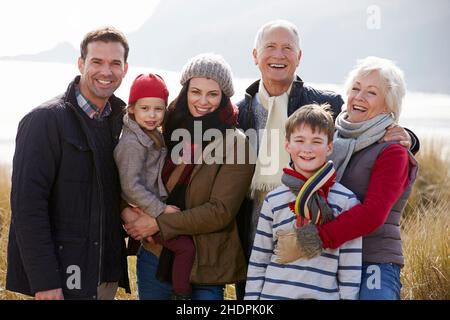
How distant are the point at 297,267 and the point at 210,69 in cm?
124

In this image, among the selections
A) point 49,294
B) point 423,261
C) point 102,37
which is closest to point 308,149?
point 102,37

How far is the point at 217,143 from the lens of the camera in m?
3.84

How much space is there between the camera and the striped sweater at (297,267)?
3379 millimetres

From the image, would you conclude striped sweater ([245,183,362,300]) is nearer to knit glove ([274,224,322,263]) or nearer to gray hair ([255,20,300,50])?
knit glove ([274,224,322,263])

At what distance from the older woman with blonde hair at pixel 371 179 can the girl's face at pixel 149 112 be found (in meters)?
1.03

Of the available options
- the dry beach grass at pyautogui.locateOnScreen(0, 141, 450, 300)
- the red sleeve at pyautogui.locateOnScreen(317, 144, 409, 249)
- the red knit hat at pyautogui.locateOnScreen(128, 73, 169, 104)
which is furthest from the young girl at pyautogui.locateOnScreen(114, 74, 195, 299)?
the dry beach grass at pyautogui.locateOnScreen(0, 141, 450, 300)

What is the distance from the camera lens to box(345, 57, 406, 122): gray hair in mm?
3613

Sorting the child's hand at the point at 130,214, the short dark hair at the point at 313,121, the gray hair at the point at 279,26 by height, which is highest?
the gray hair at the point at 279,26

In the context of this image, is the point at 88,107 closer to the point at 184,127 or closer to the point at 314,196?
the point at 184,127

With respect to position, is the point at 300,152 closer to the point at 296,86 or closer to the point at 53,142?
the point at 296,86

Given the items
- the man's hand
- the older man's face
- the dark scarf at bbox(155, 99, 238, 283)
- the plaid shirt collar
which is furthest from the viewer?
the older man's face

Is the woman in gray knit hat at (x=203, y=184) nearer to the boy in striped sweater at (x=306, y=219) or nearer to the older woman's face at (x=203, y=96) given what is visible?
the older woman's face at (x=203, y=96)

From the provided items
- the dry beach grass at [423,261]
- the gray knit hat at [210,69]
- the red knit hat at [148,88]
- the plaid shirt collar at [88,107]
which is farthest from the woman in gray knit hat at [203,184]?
the dry beach grass at [423,261]

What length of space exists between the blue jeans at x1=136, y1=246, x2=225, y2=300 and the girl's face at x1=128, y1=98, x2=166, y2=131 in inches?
29.4
